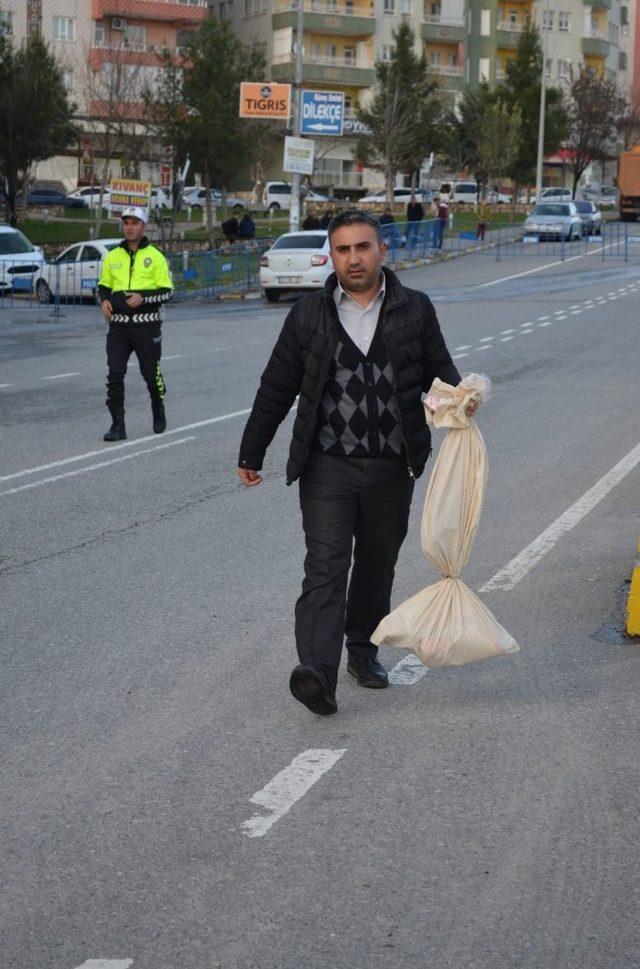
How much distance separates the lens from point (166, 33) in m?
87.1

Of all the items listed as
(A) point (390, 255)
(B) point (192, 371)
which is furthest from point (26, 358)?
(A) point (390, 255)

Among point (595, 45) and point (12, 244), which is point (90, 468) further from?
point (595, 45)

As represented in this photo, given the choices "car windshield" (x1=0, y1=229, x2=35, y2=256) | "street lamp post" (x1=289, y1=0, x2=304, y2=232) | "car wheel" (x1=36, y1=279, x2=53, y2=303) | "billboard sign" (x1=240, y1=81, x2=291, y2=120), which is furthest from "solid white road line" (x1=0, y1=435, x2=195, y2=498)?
"billboard sign" (x1=240, y1=81, x2=291, y2=120)

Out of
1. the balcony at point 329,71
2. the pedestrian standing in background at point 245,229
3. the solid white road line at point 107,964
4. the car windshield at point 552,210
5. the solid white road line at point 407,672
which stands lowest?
the solid white road line at point 407,672

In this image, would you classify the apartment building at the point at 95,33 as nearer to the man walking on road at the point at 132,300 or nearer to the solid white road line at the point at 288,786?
the man walking on road at the point at 132,300

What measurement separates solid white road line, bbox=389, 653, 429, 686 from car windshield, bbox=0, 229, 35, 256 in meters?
31.6

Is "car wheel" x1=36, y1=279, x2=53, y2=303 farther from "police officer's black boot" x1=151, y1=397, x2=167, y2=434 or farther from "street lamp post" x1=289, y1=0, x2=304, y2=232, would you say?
"police officer's black boot" x1=151, y1=397, x2=167, y2=434

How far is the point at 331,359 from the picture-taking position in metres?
6.12

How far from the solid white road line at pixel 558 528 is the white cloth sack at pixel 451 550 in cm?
213

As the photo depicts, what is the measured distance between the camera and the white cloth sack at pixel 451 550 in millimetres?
6184

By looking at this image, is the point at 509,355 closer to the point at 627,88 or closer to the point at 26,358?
the point at 26,358

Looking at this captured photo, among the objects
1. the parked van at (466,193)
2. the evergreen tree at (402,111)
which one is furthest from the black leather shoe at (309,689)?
the parked van at (466,193)

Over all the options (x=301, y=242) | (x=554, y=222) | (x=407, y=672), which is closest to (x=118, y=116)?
(x=554, y=222)

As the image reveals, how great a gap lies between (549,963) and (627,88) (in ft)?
395
